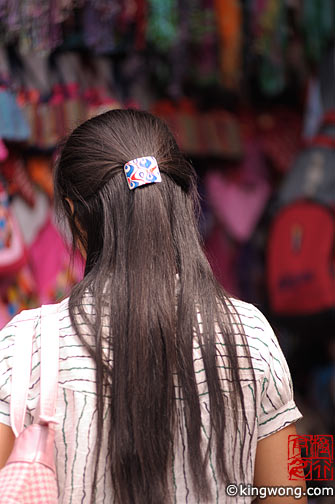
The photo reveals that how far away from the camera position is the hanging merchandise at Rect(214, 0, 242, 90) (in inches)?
107

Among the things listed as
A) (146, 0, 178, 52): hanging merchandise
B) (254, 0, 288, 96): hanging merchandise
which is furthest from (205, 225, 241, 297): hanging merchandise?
(146, 0, 178, 52): hanging merchandise

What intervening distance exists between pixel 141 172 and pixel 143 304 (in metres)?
0.20

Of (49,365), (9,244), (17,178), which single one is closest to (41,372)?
A: (49,365)

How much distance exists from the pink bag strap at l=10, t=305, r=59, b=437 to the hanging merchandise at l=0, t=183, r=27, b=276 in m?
1.07

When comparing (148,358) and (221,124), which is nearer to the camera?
(148,358)

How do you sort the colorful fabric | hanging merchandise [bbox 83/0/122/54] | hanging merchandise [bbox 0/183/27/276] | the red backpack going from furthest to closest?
1. the red backpack
2. hanging merchandise [bbox 83/0/122/54]
3. hanging merchandise [bbox 0/183/27/276]
4. the colorful fabric

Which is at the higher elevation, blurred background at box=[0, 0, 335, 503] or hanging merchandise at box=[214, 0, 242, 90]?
hanging merchandise at box=[214, 0, 242, 90]

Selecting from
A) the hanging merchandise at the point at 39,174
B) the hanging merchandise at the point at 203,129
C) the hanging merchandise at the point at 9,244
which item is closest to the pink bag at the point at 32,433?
the hanging merchandise at the point at 9,244

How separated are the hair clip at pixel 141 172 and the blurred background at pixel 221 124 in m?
1.09

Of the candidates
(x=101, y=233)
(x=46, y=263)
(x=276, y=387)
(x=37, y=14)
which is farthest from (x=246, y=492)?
(x=37, y=14)

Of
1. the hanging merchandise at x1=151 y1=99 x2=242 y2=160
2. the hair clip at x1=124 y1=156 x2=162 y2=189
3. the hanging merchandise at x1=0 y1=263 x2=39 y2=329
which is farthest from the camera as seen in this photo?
the hanging merchandise at x1=151 y1=99 x2=242 y2=160

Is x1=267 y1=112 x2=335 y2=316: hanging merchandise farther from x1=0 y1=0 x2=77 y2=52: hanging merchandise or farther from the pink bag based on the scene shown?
the pink bag

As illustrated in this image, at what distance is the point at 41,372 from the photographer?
1056 millimetres

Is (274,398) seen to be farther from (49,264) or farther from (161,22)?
(161,22)
